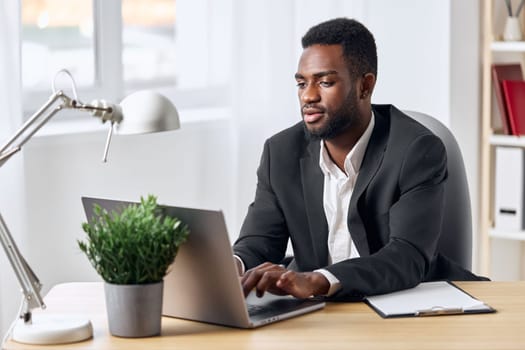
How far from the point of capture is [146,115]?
6.02 ft

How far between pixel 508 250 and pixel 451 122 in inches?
24.7

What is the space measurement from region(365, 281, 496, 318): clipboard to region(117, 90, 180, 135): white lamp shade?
0.55 metres

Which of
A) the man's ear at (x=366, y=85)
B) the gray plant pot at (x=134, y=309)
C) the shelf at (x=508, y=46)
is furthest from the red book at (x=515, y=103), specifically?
the gray plant pot at (x=134, y=309)

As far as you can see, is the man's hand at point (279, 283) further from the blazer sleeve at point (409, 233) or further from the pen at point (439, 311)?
the pen at point (439, 311)

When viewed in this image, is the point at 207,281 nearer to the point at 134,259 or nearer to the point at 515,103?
the point at 134,259

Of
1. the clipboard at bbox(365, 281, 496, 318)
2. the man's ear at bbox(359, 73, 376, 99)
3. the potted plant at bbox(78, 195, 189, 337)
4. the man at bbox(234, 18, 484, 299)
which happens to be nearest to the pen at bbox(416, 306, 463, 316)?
the clipboard at bbox(365, 281, 496, 318)

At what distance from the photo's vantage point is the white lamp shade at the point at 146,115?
1835 millimetres

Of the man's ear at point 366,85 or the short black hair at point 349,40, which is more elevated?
the short black hair at point 349,40

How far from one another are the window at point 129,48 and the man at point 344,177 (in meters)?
1.15

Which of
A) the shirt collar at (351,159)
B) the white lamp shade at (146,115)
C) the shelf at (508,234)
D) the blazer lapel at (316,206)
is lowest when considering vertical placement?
the shelf at (508,234)

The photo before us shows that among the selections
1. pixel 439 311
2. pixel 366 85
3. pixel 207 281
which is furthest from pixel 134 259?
pixel 366 85

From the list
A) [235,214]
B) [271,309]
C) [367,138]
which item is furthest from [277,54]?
[271,309]

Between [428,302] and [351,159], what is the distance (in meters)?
0.56

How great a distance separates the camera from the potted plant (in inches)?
69.0
